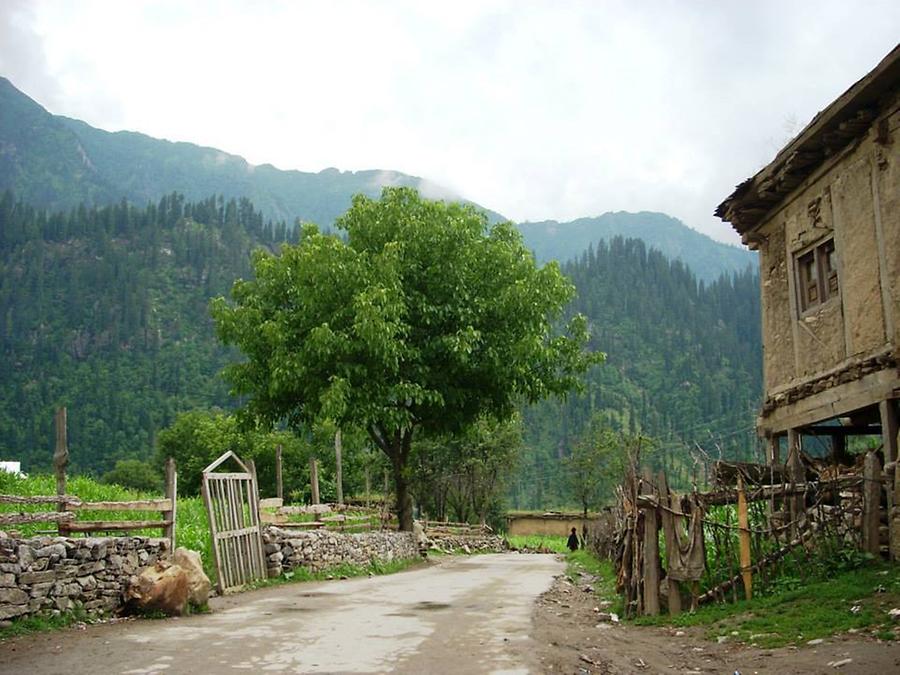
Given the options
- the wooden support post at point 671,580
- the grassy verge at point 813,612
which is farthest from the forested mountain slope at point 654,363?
the grassy verge at point 813,612

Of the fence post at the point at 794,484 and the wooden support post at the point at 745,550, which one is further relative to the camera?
the fence post at the point at 794,484

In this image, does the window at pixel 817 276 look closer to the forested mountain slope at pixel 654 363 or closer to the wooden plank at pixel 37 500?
the wooden plank at pixel 37 500

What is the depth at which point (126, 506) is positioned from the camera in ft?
40.8

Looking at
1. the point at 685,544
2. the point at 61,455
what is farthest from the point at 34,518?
the point at 685,544

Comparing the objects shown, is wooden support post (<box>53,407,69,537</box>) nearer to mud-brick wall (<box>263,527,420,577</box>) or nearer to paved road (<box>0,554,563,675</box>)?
paved road (<box>0,554,563,675</box>)

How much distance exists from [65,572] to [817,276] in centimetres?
1226

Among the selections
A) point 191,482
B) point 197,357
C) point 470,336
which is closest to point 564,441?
point 197,357

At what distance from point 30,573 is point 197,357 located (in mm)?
106048

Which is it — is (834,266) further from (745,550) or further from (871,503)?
(745,550)

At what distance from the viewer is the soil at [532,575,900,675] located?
719cm

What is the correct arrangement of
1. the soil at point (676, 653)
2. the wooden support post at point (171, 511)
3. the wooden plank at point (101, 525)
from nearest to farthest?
the soil at point (676, 653) < the wooden plank at point (101, 525) < the wooden support post at point (171, 511)

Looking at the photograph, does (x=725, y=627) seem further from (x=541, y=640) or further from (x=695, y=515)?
(x=541, y=640)

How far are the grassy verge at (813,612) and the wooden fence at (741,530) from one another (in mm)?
401

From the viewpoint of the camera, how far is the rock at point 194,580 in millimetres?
11227
